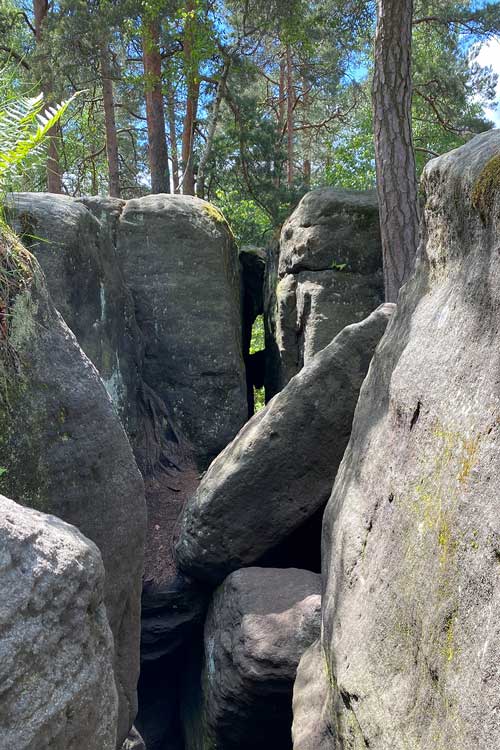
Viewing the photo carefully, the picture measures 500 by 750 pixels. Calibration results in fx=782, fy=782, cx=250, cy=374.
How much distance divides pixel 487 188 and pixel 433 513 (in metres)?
1.12

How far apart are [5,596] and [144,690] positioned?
183 inches

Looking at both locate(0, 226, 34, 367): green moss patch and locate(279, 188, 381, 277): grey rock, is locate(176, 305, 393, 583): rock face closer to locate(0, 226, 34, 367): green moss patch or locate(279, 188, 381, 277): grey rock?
locate(0, 226, 34, 367): green moss patch

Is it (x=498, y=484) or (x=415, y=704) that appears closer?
(x=498, y=484)

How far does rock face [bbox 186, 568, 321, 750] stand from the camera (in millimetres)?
4488

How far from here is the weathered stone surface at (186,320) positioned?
8352 millimetres

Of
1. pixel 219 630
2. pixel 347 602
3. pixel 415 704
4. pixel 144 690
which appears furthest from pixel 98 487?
pixel 144 690

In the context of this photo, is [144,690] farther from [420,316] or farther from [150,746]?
[420,316]

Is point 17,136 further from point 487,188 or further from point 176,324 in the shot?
point 176,324

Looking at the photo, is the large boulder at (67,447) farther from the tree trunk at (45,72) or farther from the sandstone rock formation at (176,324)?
the tree trunk at (45,72)

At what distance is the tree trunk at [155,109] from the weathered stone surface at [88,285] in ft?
18.6

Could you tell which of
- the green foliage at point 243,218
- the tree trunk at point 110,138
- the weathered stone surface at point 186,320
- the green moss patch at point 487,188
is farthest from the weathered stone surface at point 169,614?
the green foliage at point 243,218

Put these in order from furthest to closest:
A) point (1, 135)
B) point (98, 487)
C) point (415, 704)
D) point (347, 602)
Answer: point (98, 487) → point (1, 135) → point (347, 602) → point (415, 704)

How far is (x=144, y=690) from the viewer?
6.42 m

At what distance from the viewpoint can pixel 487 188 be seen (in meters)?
2.67
